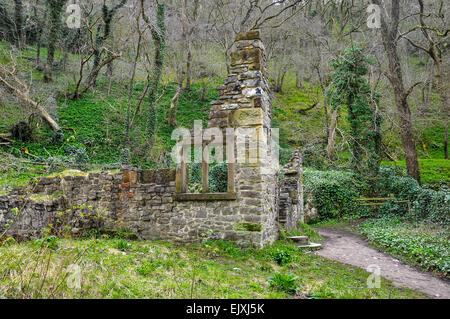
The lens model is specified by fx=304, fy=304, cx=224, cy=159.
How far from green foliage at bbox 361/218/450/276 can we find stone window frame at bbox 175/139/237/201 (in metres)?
4.34

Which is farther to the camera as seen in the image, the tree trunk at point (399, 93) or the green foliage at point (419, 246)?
the tree trunk at point (399, 93)

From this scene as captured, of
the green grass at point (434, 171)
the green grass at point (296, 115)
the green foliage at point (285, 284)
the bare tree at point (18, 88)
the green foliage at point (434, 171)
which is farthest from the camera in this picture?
the green grass at point (296, 115)

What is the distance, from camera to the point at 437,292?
16.0 ft

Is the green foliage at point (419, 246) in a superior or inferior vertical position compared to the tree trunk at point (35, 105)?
inferior

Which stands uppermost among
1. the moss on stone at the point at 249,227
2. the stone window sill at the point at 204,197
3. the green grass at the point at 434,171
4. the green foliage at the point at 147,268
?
the green grass at the point at 434,171

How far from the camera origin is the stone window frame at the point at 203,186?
630 centimetres

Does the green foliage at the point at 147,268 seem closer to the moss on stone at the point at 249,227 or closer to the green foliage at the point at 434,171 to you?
the moss on stone at the point at 249,227

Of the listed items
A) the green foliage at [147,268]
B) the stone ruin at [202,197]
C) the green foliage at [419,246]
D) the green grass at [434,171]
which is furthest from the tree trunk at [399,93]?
the green foliage at [147,268]

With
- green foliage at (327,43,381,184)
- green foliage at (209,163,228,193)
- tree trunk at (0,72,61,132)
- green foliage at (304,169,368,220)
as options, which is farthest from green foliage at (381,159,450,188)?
tree trunk at (0,72,61,132)

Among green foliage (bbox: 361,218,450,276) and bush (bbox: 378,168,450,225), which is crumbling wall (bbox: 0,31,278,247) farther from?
bush (bbox: 378,168,450,225)

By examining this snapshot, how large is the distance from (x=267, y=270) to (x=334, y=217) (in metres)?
10.1

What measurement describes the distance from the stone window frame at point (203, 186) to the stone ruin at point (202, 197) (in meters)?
0.02

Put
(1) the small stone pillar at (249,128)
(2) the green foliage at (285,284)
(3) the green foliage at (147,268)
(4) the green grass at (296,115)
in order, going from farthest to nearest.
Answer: (4) the green grass at (296,115) → (1) the small stone pillar at (249,128) → (3) the green foliage at (147,268) → (2) the green foliage at (285,284)
